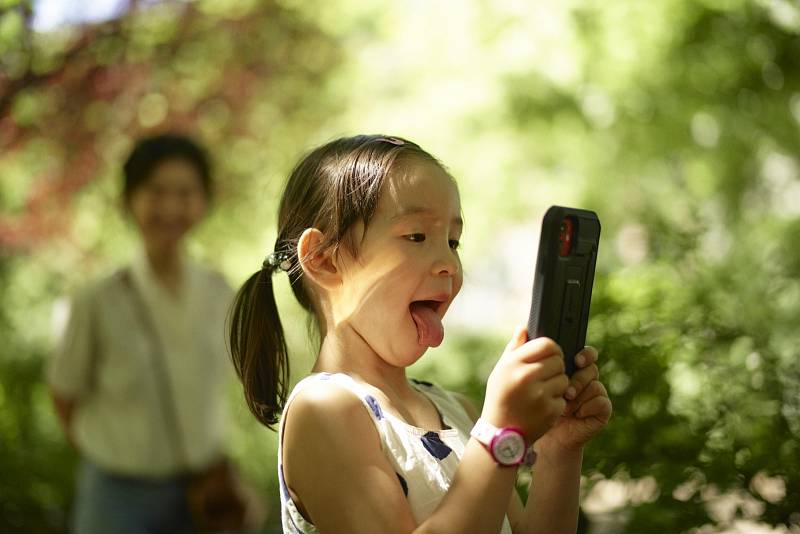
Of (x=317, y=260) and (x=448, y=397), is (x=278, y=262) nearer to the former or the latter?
(x=317, y=260)

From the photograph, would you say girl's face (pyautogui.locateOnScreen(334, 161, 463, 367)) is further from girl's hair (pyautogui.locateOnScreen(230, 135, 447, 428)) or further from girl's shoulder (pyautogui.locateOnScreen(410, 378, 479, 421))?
girl's shoulder (pyautogui.locateOnScreen(410, 378, 479, 421))

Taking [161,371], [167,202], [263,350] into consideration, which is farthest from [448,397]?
[167,202]

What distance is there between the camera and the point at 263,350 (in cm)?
179

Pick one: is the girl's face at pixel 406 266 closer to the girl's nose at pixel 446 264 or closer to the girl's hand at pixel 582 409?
the girl's nose at pixel 446 264

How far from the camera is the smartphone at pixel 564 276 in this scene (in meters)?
1.38

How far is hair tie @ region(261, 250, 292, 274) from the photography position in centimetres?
171

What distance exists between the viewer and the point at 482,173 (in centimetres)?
635

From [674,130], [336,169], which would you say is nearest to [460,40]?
[674,130]

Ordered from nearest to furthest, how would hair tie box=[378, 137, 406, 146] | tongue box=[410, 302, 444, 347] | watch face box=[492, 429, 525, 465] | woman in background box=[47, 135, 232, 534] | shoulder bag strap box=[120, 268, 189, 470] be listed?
1. watch face box=[492, 429, 525, 465]
2. tongue box=[410, 302, 444, 347]
3. hair tie box=[378, 137, 406, 146]
4. woman in background box=[47, 135, 232, 534]
5. shoulder bag strap box=[120, 268, 189, 470]

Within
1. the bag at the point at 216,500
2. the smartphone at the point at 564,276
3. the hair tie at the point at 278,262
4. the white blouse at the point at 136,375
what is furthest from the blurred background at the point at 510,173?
the smartphone at the point at 564,276

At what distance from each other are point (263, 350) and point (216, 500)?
6.78 feet

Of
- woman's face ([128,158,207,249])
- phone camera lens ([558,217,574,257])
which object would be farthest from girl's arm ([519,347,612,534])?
woman's face ([128,158,207,249])

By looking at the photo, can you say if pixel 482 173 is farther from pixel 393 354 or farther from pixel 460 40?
pixel 393 354

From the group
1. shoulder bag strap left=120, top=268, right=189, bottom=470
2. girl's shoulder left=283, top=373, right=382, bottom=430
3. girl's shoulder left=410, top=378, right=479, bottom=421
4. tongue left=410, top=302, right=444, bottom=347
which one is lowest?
shoulder bag strap left=120, top=268, right=189, bottom=470
